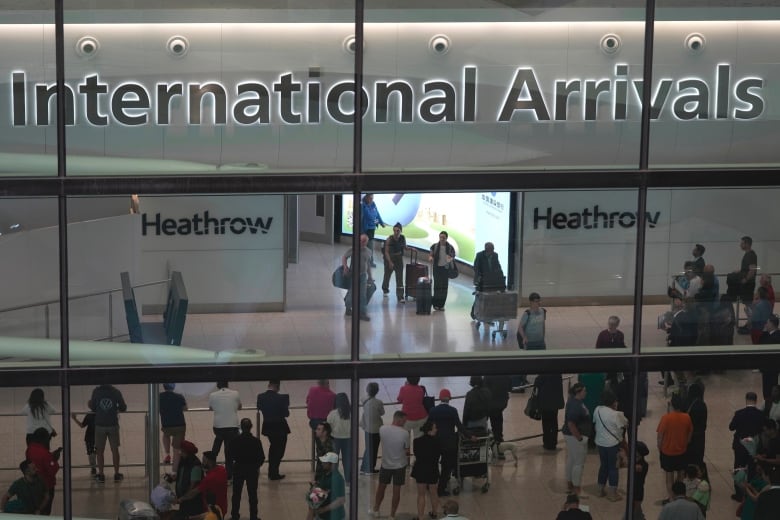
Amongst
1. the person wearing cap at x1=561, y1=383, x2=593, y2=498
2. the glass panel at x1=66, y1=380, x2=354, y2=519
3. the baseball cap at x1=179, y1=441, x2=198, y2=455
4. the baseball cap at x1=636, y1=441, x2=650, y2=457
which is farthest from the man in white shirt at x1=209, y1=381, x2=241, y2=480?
the baseball cap at x1=636, y1=441, x2=650, y2=457

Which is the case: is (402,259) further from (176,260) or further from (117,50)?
(117,50)

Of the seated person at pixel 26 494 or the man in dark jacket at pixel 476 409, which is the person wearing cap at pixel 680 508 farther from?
the seated person at pixel 26 494

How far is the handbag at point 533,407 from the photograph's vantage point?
43.1 ft

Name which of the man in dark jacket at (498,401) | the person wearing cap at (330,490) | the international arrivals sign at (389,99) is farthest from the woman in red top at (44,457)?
the man in dark jacket at (498,401)

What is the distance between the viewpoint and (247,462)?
1312 centimetres

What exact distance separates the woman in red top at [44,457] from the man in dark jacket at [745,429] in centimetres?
678

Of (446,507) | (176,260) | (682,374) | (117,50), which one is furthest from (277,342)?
(682,374)

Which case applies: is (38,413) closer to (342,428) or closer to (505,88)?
(342,428)

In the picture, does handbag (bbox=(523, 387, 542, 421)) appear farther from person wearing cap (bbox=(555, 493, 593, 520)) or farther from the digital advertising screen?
the digital advertising screen

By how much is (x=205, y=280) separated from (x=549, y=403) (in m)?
3.63

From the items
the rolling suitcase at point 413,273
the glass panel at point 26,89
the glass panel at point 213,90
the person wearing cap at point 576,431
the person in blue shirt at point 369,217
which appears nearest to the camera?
the glass panel at point 26,89

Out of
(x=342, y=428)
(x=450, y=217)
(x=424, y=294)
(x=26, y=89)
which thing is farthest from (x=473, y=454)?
(x=26, y=89)

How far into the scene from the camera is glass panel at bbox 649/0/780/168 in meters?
12.9

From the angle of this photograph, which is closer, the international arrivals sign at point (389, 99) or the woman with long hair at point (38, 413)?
the international arrivals sign at point (389, 99)
